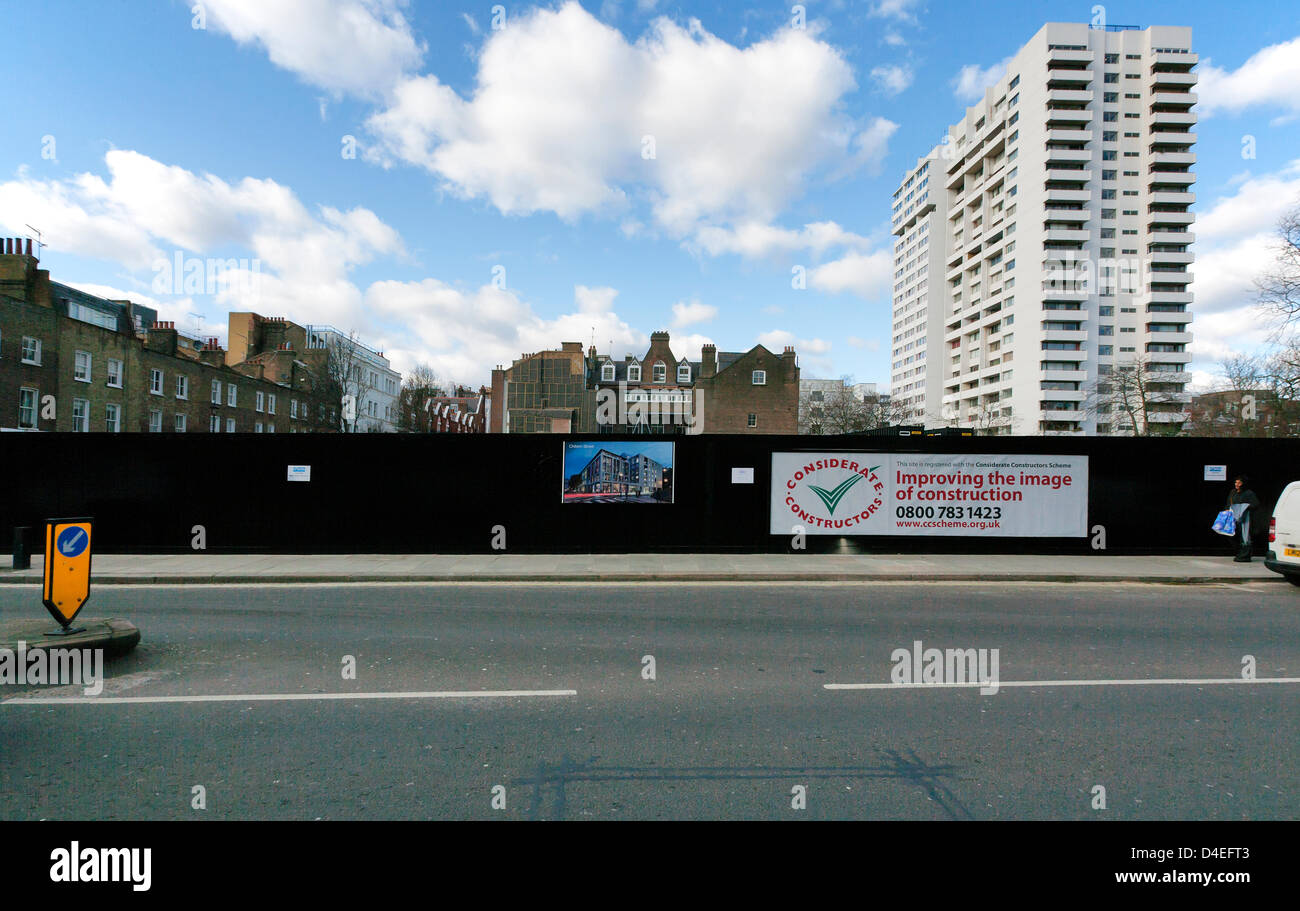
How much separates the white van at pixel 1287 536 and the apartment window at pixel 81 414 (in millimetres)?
50902

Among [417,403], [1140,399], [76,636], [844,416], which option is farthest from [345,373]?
[1140,399]

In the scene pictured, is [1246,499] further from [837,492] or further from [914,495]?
[837,492]

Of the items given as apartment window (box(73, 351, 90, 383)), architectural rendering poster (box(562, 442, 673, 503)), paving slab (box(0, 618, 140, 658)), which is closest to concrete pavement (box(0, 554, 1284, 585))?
architectural rendering poster (box(562, 442, 673, 503))

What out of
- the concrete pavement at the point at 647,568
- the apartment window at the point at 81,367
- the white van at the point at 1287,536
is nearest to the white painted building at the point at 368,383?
the apartment window at the point at 81,367

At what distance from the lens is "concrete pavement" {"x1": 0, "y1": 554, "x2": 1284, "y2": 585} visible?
11.8 m

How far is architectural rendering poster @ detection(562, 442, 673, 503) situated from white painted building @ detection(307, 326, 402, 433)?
57844mm

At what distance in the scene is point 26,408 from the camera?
117ft

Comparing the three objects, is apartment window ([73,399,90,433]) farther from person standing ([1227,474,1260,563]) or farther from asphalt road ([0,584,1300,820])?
person standing ([1227,474,1260,563])

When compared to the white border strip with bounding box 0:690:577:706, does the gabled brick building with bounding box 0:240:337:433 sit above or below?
above

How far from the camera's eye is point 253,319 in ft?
210

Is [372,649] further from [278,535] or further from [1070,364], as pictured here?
[1070,364]

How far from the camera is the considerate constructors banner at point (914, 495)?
48.9 feet
